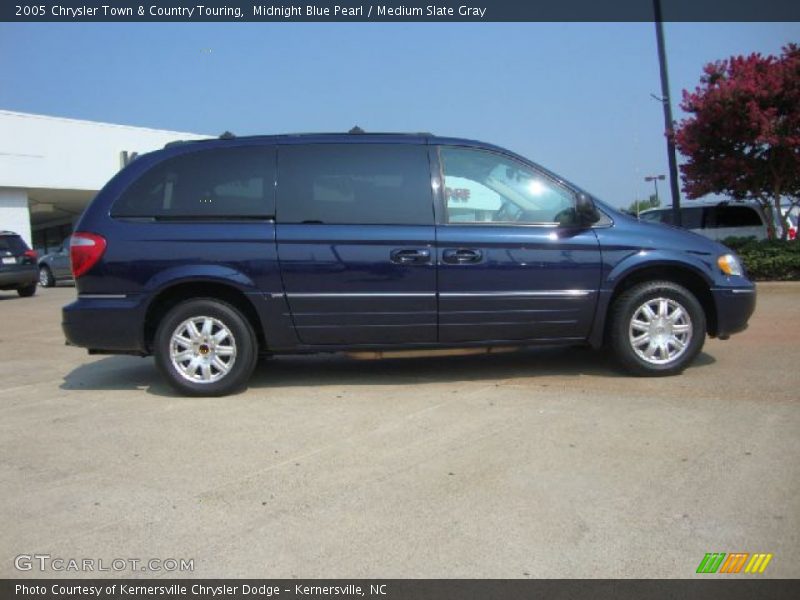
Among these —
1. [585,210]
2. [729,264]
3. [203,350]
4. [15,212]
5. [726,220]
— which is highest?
[15,212]

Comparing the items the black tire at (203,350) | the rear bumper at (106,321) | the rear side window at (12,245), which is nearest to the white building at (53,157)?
the rear side window at (12,245)

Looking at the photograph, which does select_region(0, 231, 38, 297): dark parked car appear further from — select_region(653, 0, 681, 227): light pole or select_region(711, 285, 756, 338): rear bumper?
select_region(711, 285, 756, 338): rear bumper

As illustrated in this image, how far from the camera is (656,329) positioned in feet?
18.1

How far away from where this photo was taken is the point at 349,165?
5.42 m

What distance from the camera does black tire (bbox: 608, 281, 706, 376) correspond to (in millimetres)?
5512

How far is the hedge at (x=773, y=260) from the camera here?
11258 mm

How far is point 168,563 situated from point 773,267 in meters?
11.1

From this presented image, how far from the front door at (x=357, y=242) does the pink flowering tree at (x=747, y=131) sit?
8.21m

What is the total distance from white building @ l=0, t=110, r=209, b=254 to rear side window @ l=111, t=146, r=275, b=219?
22.0 meters

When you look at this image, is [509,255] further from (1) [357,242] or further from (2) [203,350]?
(2) [203,350]

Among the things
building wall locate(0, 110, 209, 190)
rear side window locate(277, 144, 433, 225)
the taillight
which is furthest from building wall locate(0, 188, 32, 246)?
rear side window locate(277, 144, 433, 225)

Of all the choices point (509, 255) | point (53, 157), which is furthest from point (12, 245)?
point (509, 255)

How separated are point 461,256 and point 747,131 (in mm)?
8516
